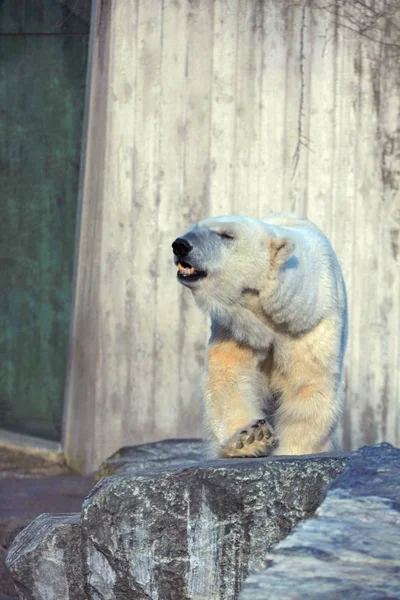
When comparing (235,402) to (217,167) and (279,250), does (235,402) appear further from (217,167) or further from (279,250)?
(217,167)

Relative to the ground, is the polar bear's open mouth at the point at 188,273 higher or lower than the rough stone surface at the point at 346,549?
higher

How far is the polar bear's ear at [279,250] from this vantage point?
3.53m

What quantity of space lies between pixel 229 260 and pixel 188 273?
0.44 ft

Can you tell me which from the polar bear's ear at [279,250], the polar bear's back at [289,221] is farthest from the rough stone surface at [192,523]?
the polar bear's back at [289,221]

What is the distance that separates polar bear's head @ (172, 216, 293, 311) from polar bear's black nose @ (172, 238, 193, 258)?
0.04m

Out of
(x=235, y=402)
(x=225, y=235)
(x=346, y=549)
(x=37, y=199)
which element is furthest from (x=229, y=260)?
(x=37, y=199)

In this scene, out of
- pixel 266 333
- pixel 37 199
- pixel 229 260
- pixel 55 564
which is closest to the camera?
pixel 55 564

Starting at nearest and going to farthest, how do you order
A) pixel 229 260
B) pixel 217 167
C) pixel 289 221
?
pixel 229 260 → pixel 289 221 → pixel 217 167

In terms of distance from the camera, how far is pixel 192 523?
3.03 metres

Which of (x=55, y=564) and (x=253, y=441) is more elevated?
(x=253, y=441)

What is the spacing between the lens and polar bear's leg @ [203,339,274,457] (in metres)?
3.39

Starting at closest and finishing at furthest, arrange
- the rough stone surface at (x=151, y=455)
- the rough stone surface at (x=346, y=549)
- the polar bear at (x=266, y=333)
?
the rough stone surface at (x=346, y=549) < the polar bear at (x=266, y=333) < the rough stone surface at (x=151, y=455)

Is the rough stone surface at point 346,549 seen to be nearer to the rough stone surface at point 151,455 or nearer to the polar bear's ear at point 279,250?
the polar bear's ear at point 279,250

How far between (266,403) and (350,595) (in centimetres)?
187
